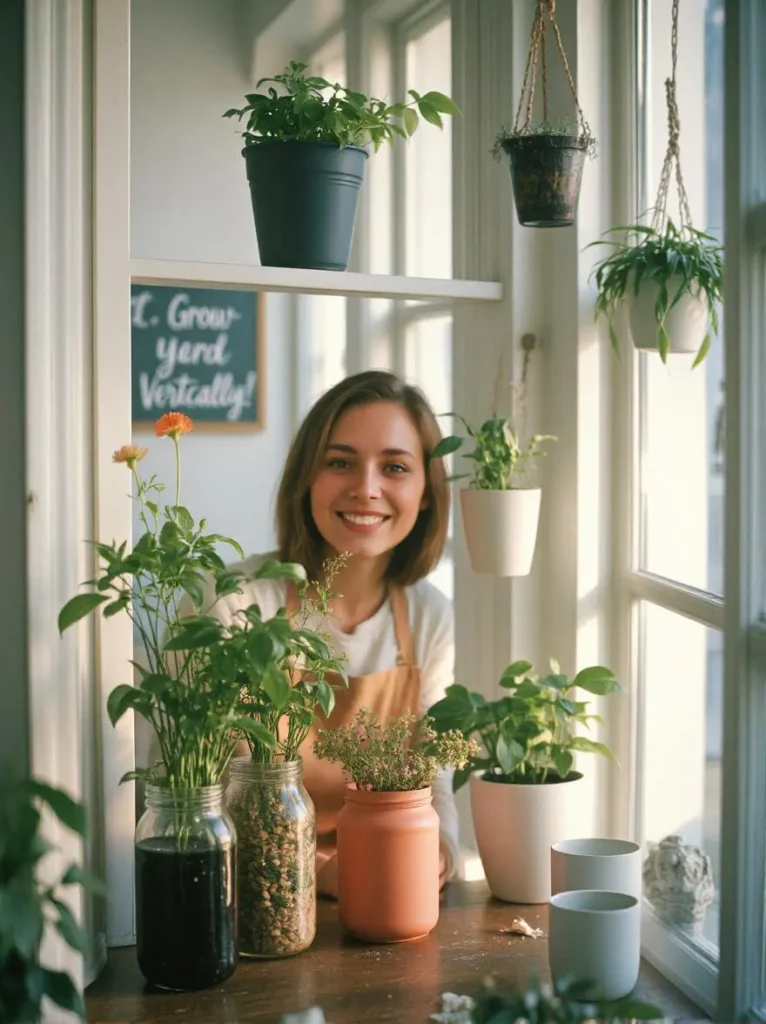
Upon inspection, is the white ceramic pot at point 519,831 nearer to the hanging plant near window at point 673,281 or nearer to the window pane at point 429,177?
the hanging plant near window at point 673,281

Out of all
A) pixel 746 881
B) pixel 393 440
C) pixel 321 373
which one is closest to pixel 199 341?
pixel 321 373

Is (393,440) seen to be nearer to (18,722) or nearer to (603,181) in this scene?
(603,181)

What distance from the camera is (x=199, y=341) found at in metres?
3.54

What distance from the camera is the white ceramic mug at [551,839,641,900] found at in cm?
167

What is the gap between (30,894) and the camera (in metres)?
1.15

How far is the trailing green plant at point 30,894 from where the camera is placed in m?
1.16

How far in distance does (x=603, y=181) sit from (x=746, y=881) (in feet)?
3.45

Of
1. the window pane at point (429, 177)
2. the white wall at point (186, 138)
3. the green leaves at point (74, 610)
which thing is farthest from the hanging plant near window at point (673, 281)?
the white wall at point (186, 138)

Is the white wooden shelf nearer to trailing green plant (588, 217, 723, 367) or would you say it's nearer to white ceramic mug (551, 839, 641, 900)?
trailing green plant (588, 217, 723, 367)

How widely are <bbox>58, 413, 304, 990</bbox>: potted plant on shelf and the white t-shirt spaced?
1.37ft

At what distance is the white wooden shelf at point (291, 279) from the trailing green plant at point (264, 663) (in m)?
0.47

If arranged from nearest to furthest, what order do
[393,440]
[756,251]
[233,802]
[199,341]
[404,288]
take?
[756,251], [233,802], [404,288], [393,440], [199,341]

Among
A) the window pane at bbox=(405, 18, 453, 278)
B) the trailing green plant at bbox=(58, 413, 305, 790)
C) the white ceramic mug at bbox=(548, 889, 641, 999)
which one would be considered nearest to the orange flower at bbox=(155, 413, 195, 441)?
the trailing green plant at bbox=(58, 413, 305, 790)

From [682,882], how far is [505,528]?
0.55 meters
